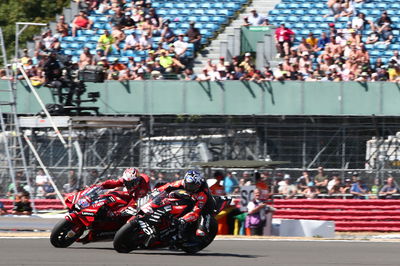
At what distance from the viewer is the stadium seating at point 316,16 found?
72.6 feet

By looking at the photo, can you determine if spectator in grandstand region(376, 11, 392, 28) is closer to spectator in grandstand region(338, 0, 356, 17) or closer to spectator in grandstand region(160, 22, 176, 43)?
spectator in grandstand region(338, 0, 356, 17)

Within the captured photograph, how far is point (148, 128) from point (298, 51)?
178 inches

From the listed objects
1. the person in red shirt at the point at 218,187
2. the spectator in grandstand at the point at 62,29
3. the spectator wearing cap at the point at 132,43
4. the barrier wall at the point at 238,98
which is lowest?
the person in red shirt at the point at 218,187

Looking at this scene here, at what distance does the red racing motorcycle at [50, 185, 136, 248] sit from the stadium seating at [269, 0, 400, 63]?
10.8 metres

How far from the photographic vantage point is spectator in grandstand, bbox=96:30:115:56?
22953 mm

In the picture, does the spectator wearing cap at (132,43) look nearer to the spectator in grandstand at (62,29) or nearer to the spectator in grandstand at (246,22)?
the spectator in grandstand at (62,29)

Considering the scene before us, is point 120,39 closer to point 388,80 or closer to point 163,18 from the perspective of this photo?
point 163,18

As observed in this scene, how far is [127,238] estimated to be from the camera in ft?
38.3

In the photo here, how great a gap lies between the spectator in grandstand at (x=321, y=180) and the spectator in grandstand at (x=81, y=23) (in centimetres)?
819

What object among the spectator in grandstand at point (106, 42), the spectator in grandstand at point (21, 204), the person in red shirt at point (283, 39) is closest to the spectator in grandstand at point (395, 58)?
the person in red shirt at point (283, 39)

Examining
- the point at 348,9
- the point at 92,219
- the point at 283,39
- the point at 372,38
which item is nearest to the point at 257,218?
the point at 92,219

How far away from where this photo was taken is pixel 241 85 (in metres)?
20.8

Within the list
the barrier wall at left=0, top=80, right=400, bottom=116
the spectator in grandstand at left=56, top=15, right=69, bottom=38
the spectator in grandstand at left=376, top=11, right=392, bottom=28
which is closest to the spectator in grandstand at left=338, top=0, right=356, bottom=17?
Answer: the spectator in grandstand at left=376, top=11, right=392, bottom=28

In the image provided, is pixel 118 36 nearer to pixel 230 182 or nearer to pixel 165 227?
pixel 230 182
